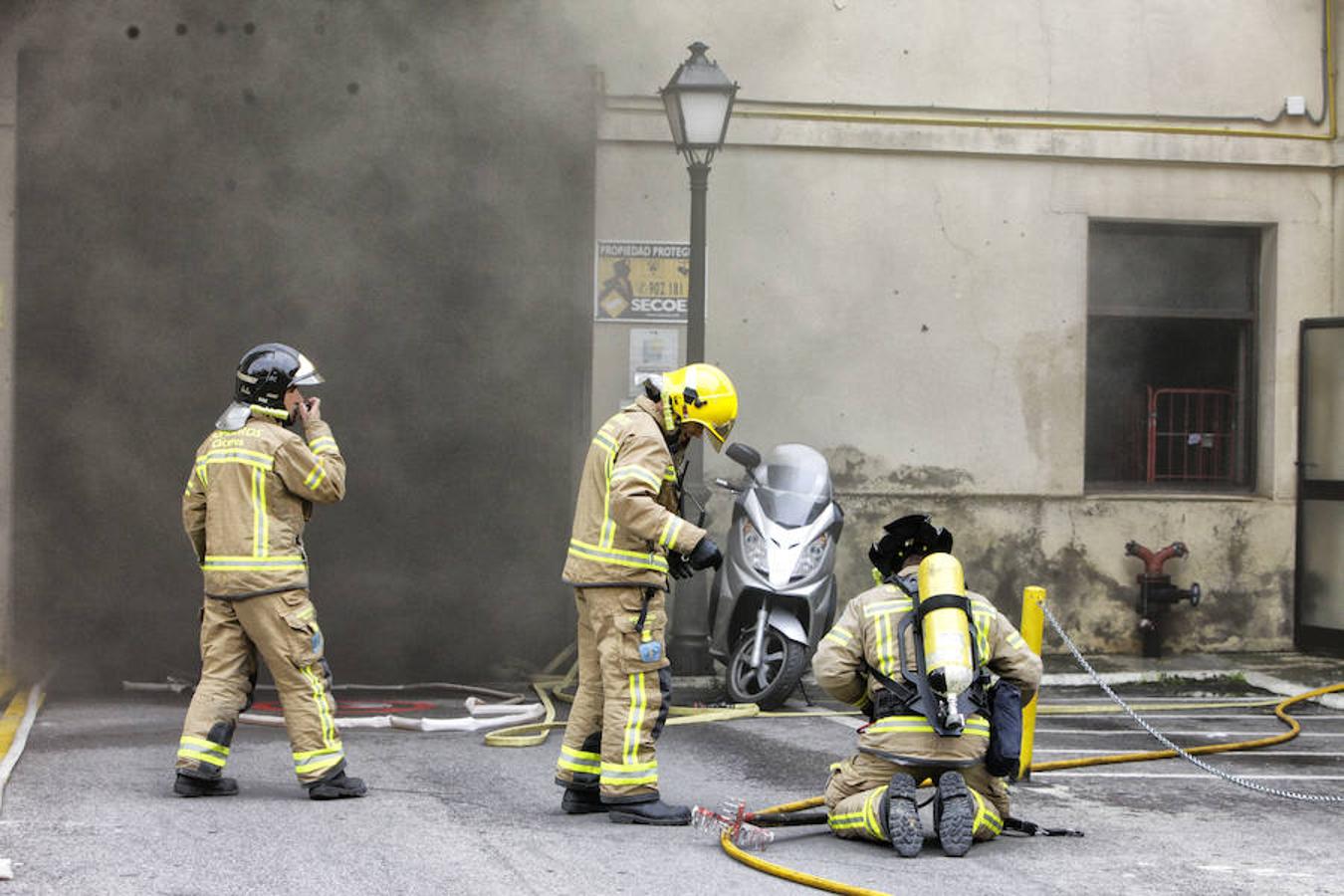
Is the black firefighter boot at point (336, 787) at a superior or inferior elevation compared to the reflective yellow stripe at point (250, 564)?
inferior

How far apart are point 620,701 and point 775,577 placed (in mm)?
A: 2951

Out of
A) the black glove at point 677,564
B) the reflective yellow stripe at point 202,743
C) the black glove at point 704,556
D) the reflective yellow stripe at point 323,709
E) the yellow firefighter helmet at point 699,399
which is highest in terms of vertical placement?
the yellow firefighter helmet at point 699,399

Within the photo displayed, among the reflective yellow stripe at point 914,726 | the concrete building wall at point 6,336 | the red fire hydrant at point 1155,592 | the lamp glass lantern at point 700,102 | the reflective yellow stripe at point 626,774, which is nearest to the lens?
the reflective yellow stripe at point 914,726

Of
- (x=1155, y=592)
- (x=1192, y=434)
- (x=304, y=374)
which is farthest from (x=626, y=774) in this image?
(x=1192, y=434)

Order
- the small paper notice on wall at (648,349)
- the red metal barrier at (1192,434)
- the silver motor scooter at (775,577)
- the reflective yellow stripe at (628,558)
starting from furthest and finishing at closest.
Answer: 1. the red metal barrier at (1192,434)
2. the small paper notice on wall at (648,349)
3. the silver motor scooter at (775,577)
4. the reflective yellow stripe at (628,558)

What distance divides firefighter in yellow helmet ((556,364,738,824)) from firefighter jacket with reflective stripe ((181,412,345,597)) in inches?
38.3

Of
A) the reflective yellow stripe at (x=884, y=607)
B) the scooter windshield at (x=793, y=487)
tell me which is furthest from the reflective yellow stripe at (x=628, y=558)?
the scooter windshield at (x=793, y=487)

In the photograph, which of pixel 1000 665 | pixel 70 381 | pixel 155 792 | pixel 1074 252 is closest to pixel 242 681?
pixel 155 792

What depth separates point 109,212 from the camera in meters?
10.4

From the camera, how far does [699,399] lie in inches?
240

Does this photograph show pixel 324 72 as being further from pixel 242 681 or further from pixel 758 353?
pixel 242 681

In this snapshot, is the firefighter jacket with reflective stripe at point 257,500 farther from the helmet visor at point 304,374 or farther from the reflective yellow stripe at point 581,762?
the reflective yellow stripe at point 581,762

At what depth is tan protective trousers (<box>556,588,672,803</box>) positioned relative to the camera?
5871 millimetres

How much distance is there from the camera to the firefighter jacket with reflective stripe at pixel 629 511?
19.2ft
